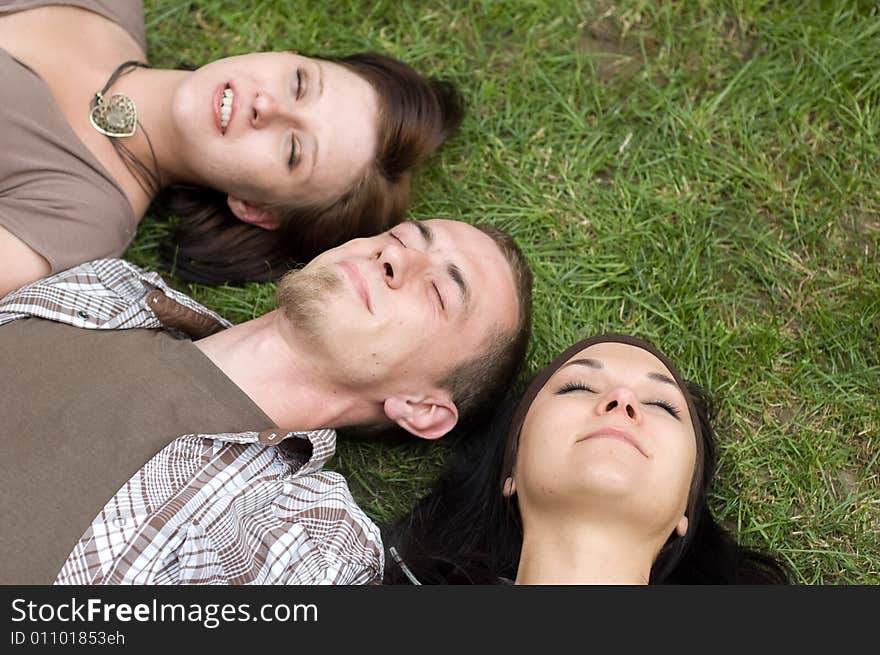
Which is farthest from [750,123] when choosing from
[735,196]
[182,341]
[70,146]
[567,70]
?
[70,146]

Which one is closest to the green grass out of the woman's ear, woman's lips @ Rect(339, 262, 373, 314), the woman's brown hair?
the woman's brown hair

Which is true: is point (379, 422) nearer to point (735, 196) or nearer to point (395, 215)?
point (395, 215)

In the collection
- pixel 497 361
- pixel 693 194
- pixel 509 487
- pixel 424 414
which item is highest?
pixel 693 194

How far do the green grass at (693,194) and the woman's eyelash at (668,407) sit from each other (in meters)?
0.85

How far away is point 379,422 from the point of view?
12.9 ft

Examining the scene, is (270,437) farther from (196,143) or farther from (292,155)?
(196,143)

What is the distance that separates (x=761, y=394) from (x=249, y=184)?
2682 mm

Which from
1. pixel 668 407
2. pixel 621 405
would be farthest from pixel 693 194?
pixel 621 405

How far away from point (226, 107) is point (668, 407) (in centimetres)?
246

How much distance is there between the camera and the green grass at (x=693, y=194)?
4078 millimetres

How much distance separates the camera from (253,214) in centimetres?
444

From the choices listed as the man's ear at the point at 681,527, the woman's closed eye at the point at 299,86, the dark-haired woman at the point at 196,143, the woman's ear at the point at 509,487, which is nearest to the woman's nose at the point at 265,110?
the dark-haired woman at the point at 196,143

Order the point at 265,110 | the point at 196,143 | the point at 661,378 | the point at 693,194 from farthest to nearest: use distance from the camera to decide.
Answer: the point at 693,194, the point at 196,143, the point at 265,110, the point at 661,378

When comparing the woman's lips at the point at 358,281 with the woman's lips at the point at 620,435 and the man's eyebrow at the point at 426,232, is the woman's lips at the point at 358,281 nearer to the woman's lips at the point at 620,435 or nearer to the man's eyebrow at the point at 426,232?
the man's eyebrow at the point at 426,232
